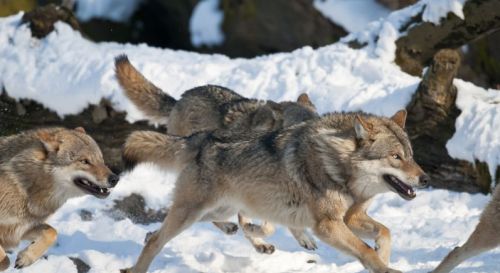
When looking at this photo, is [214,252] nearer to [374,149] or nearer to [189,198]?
[189,198]

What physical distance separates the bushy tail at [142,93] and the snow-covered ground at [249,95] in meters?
0.84

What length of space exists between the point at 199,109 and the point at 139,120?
140 centimetres

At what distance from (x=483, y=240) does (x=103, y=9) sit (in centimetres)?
1427

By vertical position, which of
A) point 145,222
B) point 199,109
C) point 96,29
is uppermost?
point 199,109

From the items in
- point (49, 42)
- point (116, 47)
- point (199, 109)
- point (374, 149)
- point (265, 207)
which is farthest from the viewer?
point (116, 47)

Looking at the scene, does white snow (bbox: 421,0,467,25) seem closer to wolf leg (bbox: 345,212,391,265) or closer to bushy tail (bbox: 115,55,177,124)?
bushy tail (bbox: 115,55,177,124)

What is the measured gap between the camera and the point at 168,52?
12.7 metres

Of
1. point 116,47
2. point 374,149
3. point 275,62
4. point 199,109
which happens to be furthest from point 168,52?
point 374,149

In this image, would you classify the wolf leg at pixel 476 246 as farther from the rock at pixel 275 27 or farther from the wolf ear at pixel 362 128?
the rock at pixel 275 27

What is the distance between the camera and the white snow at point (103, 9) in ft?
63.3

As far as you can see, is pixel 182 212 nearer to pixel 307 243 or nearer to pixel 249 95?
pixel 307 243

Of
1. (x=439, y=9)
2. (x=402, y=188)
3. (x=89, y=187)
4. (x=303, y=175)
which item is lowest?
(x=89, y=187)

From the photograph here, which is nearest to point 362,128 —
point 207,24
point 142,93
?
point 142,93

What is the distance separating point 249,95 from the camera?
1115cm
